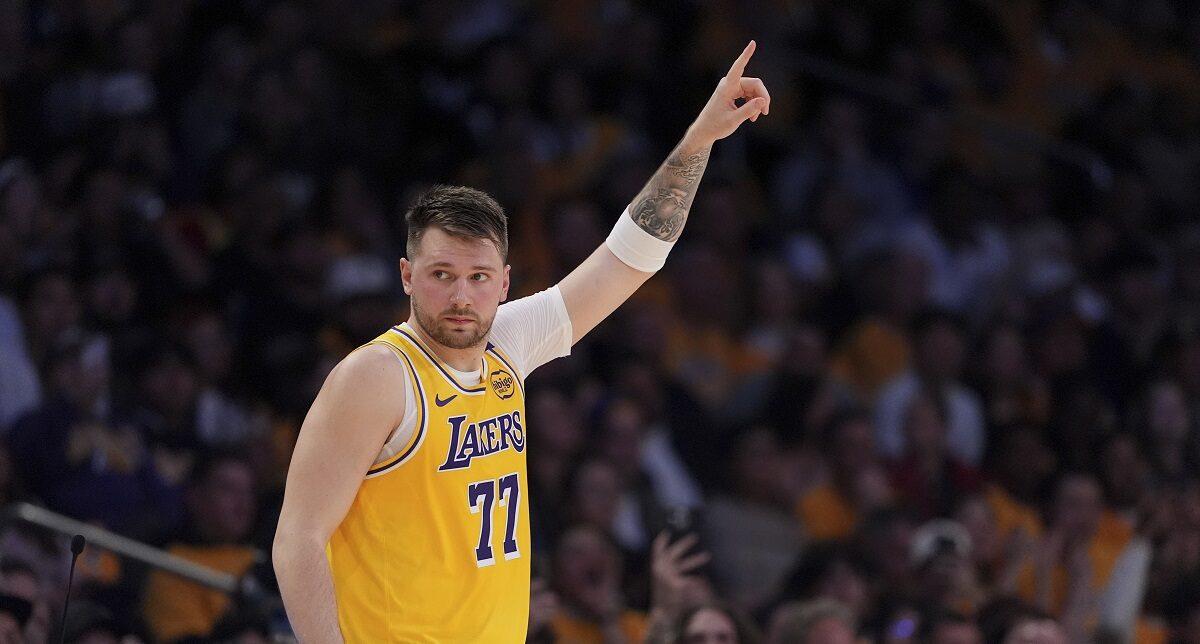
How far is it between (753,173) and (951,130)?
70.4 inches

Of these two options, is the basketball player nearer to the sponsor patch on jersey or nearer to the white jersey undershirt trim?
the sponsor patch on jersey

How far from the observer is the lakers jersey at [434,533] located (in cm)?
367

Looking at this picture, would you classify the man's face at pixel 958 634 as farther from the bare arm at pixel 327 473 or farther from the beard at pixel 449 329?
the bare arm at pixel 327 473

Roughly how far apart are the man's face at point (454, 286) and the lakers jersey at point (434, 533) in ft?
0.24

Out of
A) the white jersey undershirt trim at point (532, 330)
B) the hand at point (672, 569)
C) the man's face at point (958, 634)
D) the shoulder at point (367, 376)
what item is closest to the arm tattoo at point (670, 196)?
the white jersey undershirt trim at point (532, 330)

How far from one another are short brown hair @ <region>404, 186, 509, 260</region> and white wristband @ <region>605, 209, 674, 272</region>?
597 millimetres

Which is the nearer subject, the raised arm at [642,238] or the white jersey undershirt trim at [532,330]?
the white jersey undershirt trim at [532,330]

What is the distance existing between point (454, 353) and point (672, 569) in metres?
2.76

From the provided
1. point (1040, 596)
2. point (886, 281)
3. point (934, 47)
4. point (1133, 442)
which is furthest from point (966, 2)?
point (1040, 596)

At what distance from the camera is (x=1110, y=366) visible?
9.73 metres

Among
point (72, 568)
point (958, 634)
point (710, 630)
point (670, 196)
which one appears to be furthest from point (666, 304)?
point (72, 568)

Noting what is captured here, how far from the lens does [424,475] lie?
370cm

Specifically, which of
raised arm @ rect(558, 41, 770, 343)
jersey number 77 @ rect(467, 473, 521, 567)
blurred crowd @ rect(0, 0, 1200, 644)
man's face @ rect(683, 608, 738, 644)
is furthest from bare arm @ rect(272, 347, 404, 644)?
man's face @ rect(683, 608, 738, 644)

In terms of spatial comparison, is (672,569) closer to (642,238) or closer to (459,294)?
(642,238)
